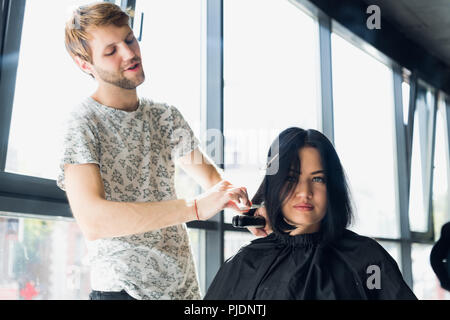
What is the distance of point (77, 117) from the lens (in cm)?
168

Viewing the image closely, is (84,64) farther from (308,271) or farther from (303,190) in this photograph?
(308,271)

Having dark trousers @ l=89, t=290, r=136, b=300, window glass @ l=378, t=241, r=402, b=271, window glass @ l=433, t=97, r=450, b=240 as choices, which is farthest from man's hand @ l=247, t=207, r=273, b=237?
window glass @ l=433, t=97, r=450, b=240

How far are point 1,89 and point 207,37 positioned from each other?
177 cm

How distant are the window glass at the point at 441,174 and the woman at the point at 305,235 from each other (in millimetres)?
5670

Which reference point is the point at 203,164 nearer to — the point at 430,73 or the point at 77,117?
the point at 77,117

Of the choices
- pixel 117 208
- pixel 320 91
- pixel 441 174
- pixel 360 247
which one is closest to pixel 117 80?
pixel 117 208

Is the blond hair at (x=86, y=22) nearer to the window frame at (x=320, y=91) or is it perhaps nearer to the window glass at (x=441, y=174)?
the window frame at (x=320, y=91)

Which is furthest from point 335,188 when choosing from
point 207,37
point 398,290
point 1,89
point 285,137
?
point 207,37

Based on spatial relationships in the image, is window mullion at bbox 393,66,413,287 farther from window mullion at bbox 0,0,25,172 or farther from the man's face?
the man's face

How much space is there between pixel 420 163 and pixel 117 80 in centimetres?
600

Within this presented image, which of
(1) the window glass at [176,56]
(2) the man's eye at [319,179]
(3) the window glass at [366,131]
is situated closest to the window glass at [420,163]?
(3) the window glass at [366,131]

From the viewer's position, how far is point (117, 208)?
1.54 m

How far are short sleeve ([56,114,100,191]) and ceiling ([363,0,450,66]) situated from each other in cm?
454

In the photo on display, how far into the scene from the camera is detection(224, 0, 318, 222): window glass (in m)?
3.76
